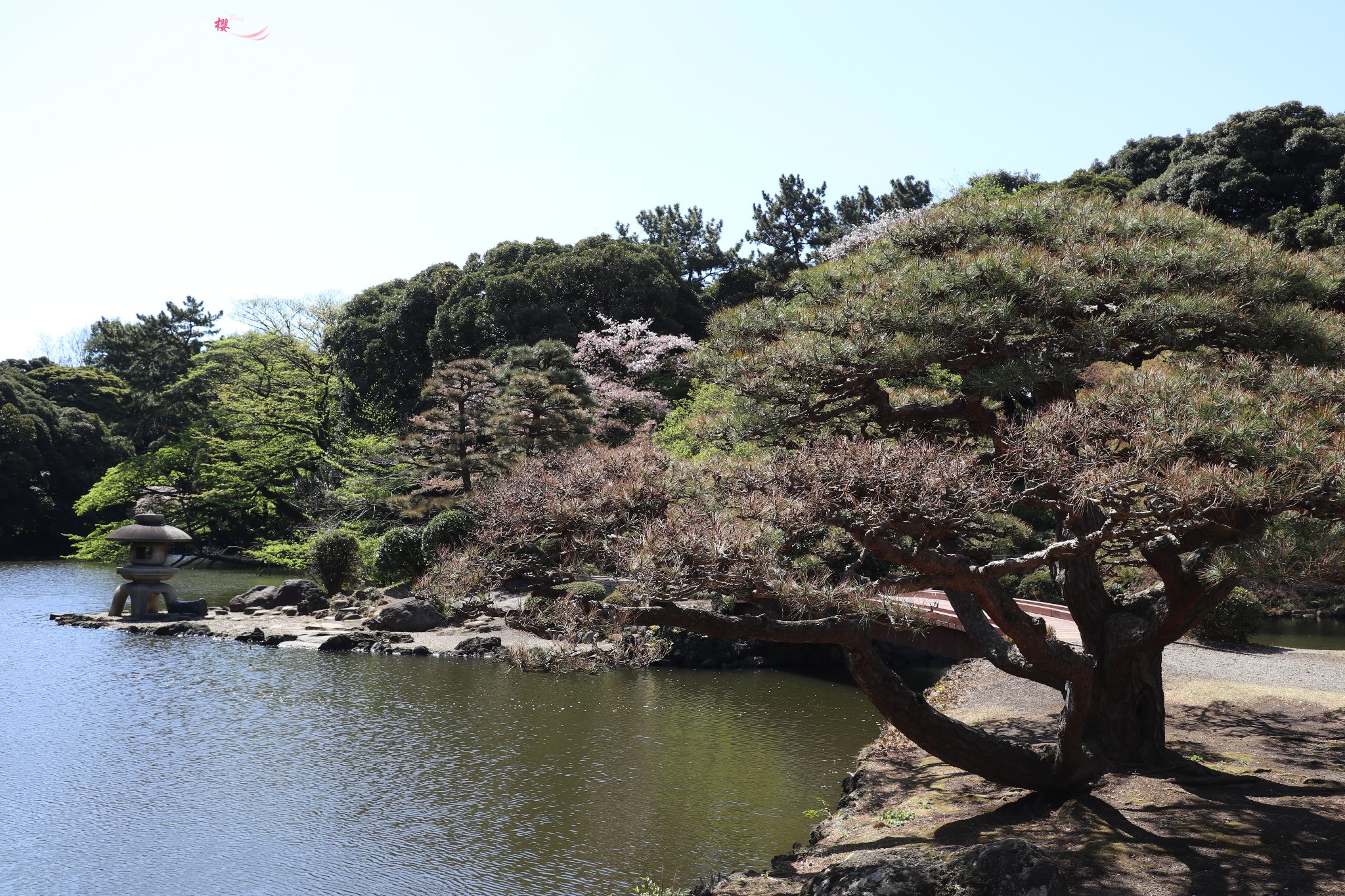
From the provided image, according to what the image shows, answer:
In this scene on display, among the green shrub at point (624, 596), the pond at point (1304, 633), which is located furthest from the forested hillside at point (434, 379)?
the green shrub at point (624, 596)

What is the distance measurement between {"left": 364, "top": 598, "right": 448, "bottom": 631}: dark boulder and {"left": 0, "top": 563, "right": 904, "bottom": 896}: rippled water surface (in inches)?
67.9

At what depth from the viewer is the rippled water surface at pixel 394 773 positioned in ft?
20.7

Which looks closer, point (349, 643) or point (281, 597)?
point (349, 643)

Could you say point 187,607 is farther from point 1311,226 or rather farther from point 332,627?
point 1311,226

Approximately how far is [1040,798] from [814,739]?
13.8 feet

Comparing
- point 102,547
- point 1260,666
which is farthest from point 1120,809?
point 102,547

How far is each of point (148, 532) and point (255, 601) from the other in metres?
2.47

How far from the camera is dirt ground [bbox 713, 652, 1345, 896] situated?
4.44 m

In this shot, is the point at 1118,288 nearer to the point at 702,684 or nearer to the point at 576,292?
the point at 702,684

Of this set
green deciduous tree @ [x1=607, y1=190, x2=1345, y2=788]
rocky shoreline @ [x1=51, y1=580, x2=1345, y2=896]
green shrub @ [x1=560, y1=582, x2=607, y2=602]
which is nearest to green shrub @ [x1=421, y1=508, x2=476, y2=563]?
green shrub @ [x1=560, y1=582, x2=607, y2=602]

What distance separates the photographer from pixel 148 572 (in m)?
17.3

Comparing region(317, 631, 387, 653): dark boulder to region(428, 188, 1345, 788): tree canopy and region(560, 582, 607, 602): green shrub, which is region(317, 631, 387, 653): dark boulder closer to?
region(560, 582, 607, 602): green shrub

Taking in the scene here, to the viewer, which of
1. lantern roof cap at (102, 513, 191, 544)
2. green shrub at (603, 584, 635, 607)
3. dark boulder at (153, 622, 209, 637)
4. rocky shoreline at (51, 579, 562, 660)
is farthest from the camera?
lantern roof cap at (102, 513, 191, 544)

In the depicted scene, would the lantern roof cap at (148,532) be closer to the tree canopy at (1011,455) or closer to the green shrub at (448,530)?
the green shrub at (448,530)
